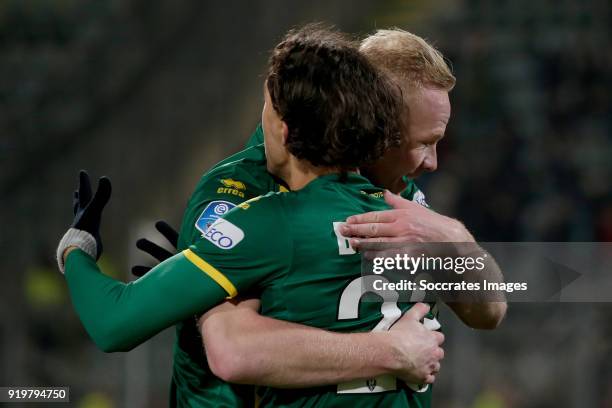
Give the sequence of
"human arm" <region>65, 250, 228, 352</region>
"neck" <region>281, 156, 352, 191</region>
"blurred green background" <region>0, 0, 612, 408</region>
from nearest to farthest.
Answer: "human arm" <region>65, 250, 228, 352</region> < "neck" <region>281, 156, 352, 191</region> < "blurred green background" <region>0, 0, 612, 408</region>

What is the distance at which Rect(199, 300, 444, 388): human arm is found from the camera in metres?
1.94

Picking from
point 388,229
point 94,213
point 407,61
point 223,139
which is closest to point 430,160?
point 407,61

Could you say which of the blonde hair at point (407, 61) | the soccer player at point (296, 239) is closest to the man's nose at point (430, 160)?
the blonde hair at point (407, 61)

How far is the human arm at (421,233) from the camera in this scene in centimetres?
200

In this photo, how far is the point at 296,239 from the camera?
1938 mm

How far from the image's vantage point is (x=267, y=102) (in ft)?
6.84

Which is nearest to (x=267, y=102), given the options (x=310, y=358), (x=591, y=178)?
(x=310, y=358)

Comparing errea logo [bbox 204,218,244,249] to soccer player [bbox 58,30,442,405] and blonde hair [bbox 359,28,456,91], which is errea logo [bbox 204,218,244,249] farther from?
blonde hair [bbox 359,28,456,91]

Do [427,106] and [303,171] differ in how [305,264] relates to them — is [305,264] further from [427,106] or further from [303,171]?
[427,106]

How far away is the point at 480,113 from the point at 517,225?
144 cm

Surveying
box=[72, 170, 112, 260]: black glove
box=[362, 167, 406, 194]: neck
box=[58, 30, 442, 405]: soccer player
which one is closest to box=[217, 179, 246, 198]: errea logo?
box=[58, 30, 442, 405]: soccer player

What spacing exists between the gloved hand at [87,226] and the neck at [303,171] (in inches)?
16.7

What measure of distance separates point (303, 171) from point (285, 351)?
0.38 m

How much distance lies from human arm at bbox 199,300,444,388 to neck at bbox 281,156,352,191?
10.7 inches
